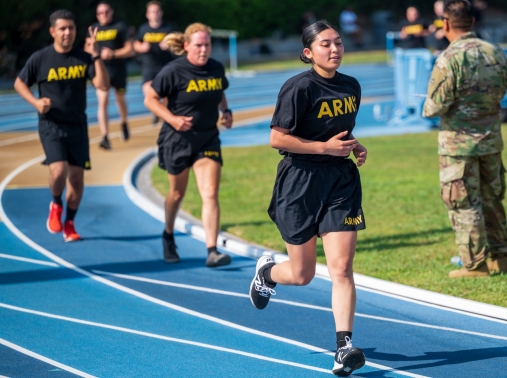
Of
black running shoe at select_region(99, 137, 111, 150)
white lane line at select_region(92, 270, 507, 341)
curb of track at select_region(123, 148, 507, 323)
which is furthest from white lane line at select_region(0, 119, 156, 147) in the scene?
white lane line at select_region(92, 270, 507, 341)

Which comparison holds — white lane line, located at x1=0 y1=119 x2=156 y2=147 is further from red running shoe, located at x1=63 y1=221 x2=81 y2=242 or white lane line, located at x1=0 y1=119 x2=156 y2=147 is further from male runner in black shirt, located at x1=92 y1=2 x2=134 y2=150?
red running shoe, located at x1=63 y1=221 x2=81 y2=242

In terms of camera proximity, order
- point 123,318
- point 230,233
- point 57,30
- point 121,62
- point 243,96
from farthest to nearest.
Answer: point 243,96 < point 121,62 < point 230,233 < point 57,30 < point 123,318

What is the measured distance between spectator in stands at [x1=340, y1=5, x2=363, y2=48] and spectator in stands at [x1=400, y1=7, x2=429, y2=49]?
3240 cm

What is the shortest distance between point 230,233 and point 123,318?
10.9 ft

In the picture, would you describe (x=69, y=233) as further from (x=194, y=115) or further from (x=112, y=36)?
(x=112, y=36)

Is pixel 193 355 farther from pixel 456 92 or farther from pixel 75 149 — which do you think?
pixel 75 149

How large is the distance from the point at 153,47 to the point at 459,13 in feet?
31.9

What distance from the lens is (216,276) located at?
8.50 meters

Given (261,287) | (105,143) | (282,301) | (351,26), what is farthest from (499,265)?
(351,26)

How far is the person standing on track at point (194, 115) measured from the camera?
8.44 meters

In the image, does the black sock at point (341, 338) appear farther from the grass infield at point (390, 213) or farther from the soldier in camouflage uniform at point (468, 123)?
the soldier in camouflage uniform at point (468, 123)

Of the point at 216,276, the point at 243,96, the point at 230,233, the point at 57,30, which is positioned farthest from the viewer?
the point at 243,96

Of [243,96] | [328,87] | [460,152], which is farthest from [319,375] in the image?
[243,96]

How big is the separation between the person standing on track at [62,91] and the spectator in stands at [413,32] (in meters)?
13.8
